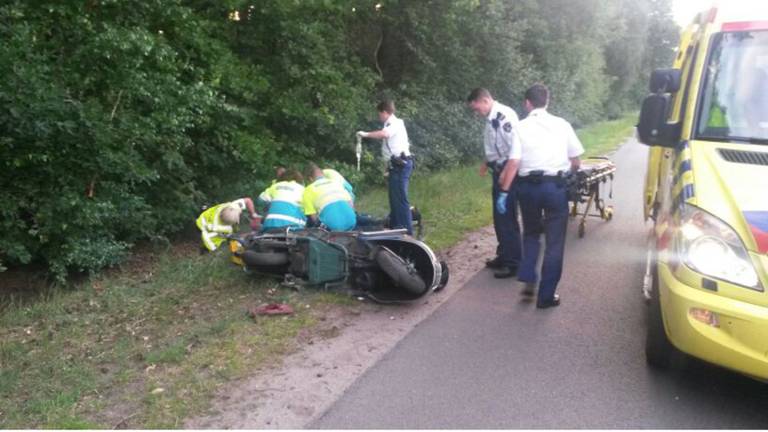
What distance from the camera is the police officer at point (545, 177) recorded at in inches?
224

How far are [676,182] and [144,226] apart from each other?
6726 mm

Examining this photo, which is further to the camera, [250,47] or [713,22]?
[250,47]

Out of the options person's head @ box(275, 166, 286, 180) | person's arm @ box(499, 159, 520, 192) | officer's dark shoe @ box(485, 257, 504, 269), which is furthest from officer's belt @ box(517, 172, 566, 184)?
person's head @ box(275, 166, 286, 180)

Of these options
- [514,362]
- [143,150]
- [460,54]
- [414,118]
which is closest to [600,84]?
[460,54]

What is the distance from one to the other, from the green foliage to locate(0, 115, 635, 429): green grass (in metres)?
0.96

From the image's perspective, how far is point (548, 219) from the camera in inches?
226

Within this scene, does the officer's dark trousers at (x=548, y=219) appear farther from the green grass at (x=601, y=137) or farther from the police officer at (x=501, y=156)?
the green grass at (x=601, y=137)

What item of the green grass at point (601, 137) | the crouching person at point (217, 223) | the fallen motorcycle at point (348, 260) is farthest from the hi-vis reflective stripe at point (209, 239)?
the green grass at point (601, 137)

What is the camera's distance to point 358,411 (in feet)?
13.2

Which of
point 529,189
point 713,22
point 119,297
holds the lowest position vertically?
point 119,297

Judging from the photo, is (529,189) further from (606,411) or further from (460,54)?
(460,54)

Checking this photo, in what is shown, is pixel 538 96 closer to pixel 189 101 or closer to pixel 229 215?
pixel 229 215

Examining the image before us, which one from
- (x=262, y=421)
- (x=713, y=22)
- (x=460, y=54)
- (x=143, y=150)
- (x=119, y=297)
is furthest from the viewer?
(x=460, y=54)

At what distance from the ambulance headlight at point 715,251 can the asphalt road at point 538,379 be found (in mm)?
891
